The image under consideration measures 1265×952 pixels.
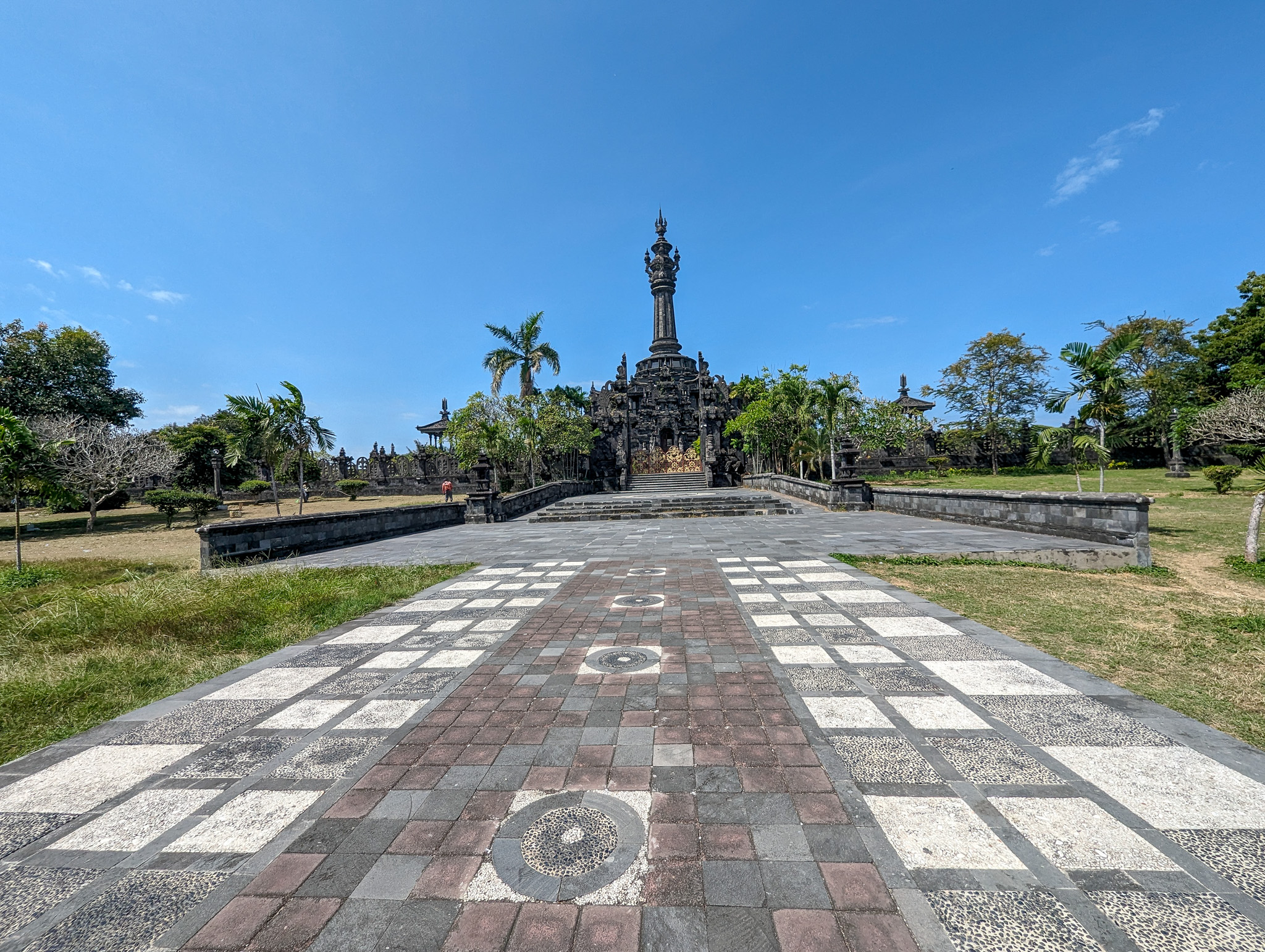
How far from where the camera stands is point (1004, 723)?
113 inches

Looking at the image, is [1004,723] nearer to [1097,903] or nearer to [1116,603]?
[1097,903]

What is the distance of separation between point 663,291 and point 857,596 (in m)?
47.0

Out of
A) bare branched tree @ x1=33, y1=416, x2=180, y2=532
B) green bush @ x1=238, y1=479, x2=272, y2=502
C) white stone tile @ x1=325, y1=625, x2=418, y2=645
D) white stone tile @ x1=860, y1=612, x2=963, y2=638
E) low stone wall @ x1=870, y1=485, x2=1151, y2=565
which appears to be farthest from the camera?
green bush @ x1=238, y1=479, x2=272, y2=502

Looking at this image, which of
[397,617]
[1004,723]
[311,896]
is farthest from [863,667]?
[397,617]

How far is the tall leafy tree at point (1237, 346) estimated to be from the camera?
2216cm

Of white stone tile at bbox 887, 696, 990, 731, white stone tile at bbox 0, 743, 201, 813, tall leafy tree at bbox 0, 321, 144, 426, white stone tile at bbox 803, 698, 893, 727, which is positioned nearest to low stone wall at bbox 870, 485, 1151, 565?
white stone tile at bbox 887, 696, 990, 731

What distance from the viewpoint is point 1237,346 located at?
2338 centimetres

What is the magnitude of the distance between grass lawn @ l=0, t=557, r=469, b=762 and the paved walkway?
0.49 metres

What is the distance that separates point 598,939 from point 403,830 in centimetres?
106

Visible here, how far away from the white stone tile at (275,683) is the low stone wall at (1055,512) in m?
11.0

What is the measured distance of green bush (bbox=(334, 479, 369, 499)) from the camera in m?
30.2

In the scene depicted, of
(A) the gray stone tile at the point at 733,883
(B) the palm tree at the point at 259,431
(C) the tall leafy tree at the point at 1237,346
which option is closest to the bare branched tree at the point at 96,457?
(B) the palm tree at the point at 259,431

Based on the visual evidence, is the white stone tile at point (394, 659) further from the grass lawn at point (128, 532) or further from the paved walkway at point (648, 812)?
the grass lawn at point (128, 532)

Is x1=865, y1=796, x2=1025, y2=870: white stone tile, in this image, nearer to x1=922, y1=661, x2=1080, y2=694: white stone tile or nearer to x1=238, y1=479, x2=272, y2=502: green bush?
x1=922, y1=661, x2=1080, y2=694: white stone tile
